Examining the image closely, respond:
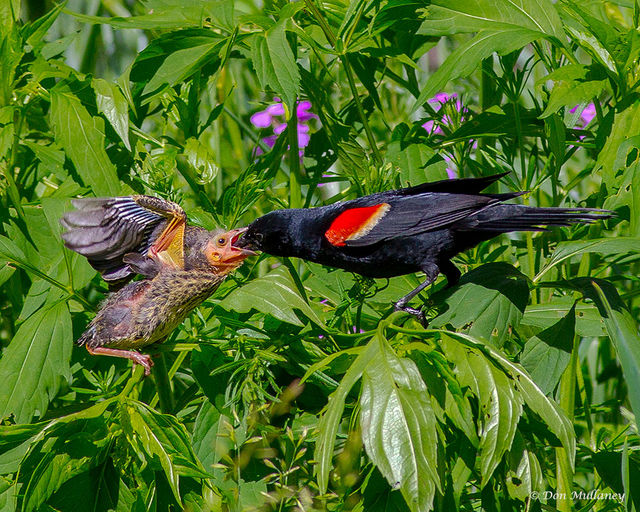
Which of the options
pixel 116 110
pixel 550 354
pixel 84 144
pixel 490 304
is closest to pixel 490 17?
pixel 490 304

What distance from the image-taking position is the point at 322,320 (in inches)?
73.2

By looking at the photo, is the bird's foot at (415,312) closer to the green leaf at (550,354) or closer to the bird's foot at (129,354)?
the green leaf at (550,354)

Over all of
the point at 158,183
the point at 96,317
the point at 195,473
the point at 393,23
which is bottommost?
the point at 195,473

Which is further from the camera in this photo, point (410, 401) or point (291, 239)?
point (291, 239)

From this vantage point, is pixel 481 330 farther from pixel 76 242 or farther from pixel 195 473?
pixel 76 242

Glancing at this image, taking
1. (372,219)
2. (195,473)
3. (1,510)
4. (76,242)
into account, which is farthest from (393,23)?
(1,510)

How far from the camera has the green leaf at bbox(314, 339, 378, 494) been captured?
134cm

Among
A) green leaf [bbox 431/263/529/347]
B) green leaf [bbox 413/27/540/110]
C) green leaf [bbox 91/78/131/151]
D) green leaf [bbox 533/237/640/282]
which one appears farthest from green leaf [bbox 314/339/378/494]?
green leaf [bbox 91/78/131/151]

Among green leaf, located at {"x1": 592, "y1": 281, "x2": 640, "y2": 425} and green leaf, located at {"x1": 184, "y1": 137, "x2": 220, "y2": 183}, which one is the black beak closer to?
green leaf, located at {"x1": 184, "y1": 137, "x2": 220, "y2": 183}

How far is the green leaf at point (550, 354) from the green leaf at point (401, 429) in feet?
1.42

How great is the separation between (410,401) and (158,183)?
0.93 m

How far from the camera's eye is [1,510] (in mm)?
1753

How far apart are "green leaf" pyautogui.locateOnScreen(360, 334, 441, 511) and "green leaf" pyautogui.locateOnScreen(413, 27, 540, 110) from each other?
0.71 meters

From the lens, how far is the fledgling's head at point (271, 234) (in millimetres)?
2285
